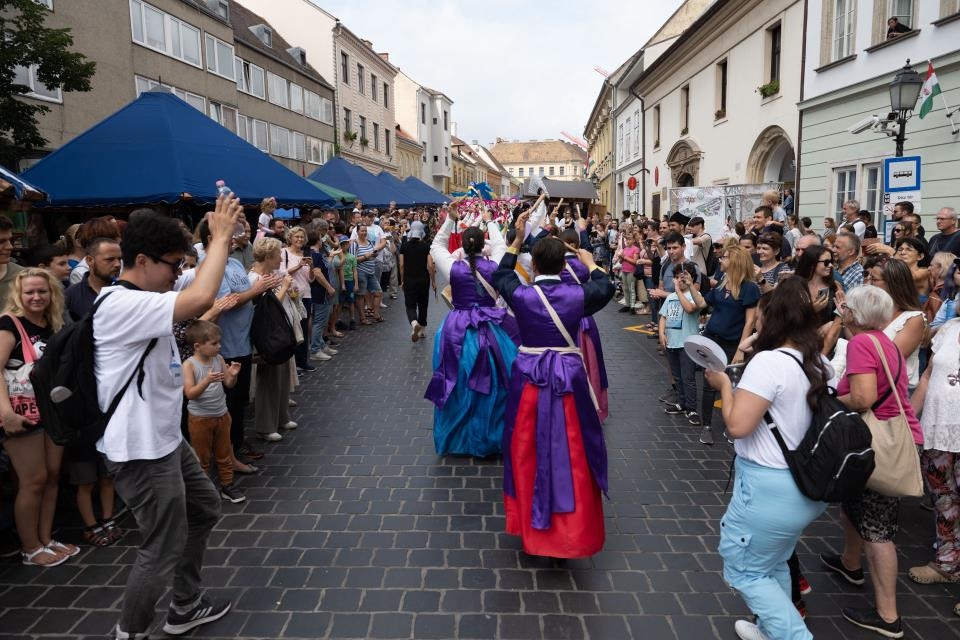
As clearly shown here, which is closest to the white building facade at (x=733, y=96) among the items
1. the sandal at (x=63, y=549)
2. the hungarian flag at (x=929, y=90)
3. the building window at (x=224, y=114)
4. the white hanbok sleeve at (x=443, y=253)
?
the hungarian flag at (x=929, y=90)

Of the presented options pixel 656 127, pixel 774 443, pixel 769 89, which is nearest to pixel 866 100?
pixel 769 89

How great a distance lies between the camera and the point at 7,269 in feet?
14.7

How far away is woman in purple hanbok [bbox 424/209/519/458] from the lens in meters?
5.79

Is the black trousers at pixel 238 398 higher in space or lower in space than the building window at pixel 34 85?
lower

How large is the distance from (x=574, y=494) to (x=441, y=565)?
93cm

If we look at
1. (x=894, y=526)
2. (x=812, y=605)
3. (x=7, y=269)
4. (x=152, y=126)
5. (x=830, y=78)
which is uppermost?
(x=830, y=78)

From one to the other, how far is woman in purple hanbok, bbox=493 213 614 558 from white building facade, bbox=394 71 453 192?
5190 centimetres

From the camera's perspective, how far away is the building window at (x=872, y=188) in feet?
42.7

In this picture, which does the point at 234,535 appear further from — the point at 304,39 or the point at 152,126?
the point at 304,39

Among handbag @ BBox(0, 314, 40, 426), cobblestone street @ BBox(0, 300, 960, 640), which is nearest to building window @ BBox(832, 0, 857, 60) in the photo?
cobblestone street @ BBox(0, 300, 960, 640)

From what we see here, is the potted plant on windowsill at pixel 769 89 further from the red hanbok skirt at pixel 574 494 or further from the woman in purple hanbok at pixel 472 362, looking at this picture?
the red hanbok skirt at pixel 574 494

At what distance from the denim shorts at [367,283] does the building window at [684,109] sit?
16253mm

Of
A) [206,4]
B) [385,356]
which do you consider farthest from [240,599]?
[206,4]

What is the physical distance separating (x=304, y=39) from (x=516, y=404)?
3785 cm
